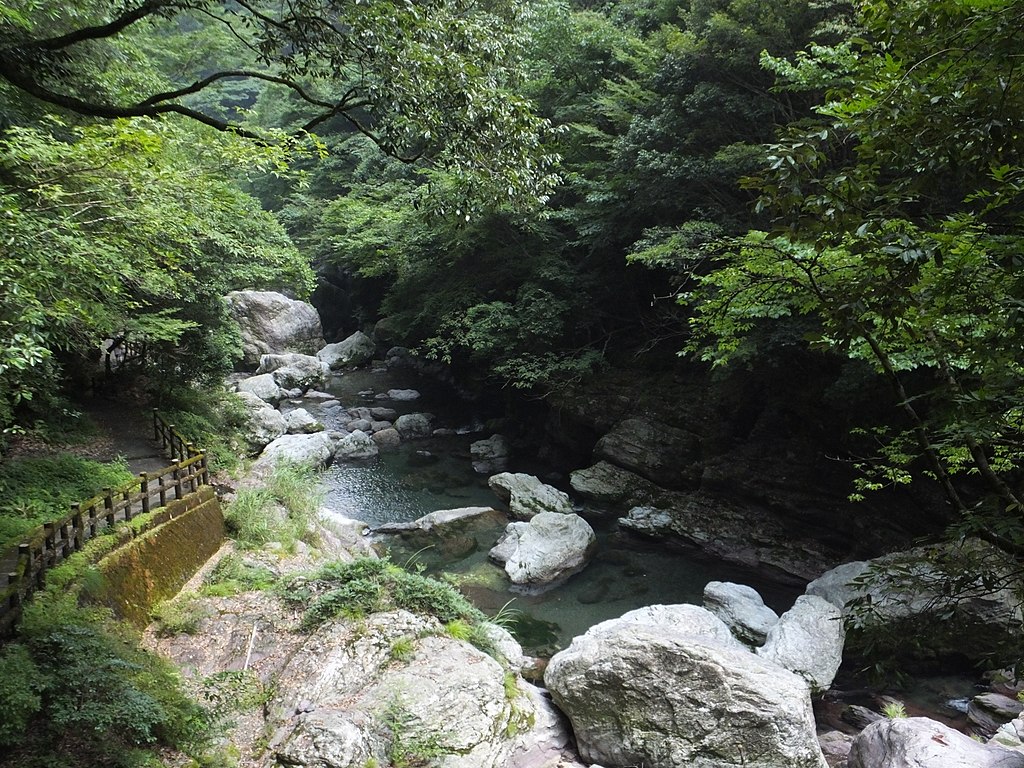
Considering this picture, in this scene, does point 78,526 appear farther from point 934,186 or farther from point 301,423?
point 301,423

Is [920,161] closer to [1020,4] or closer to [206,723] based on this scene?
[1020,4]

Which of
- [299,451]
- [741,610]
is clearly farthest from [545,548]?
[299,451]

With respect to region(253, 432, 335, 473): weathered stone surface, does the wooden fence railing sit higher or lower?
higher

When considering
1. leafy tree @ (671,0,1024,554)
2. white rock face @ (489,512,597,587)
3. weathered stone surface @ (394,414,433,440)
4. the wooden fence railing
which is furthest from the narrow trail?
leafy tree @ (671,0,1024,554)

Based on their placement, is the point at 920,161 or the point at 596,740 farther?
the point at 596,740

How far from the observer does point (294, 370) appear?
25.1 m

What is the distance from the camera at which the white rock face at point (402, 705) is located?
5.85 m

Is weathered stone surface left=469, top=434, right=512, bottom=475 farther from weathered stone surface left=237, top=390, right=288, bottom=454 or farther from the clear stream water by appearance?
weathered stone surface left=237, top=390, right=288, bottom=454

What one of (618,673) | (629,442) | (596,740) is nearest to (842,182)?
(618,673)

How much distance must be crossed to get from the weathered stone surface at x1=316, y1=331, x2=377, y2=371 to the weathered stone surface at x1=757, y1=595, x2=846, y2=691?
2367 centimetres

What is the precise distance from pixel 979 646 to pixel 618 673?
667 centimetres

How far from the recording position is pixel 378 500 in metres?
16.6

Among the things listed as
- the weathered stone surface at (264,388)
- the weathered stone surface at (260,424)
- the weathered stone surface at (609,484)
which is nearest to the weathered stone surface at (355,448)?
the weathered stone surface at (260,424)

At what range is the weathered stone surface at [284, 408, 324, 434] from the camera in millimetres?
19766
